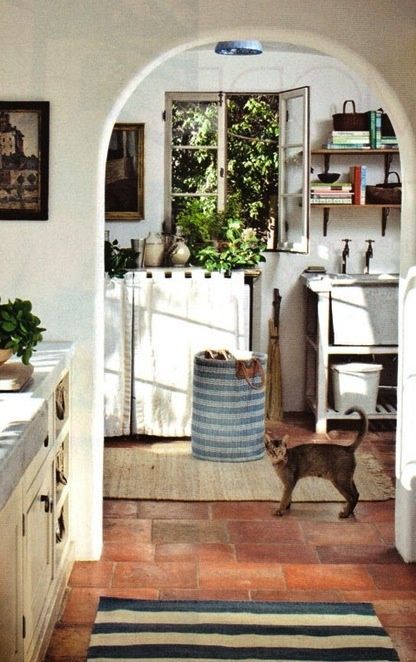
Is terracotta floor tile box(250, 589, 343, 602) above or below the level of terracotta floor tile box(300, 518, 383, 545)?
below

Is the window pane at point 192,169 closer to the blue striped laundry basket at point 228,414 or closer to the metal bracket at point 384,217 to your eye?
the metal bracket at point 384,217

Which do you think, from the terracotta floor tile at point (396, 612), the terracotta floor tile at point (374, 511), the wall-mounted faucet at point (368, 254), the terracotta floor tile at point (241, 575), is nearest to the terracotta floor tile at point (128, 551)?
the terracotta floor tile at point (241, 575)

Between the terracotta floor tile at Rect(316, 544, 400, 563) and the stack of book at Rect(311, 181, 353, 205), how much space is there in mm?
3576

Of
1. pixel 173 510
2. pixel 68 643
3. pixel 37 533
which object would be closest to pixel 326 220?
pixel 173 510

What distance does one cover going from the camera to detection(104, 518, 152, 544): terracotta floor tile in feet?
17.9

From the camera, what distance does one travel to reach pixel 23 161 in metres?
4.87

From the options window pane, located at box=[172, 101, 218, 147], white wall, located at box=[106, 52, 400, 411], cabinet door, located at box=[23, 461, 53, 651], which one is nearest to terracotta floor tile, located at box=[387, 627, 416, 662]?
cabinet door, located at box=[23, 461, 53, 651]

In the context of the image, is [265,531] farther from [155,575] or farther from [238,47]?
[238,47]

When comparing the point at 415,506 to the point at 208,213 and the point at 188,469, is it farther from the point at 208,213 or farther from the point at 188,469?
the point at 208,213

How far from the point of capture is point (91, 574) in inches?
193

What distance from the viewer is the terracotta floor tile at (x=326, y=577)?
4.82 m

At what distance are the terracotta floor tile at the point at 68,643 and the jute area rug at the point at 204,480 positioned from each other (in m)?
2.04

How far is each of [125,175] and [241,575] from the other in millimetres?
4275

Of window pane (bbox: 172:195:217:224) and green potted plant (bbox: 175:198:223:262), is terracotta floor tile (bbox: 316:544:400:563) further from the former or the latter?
window pane (bbox: 172:195:217:224)
